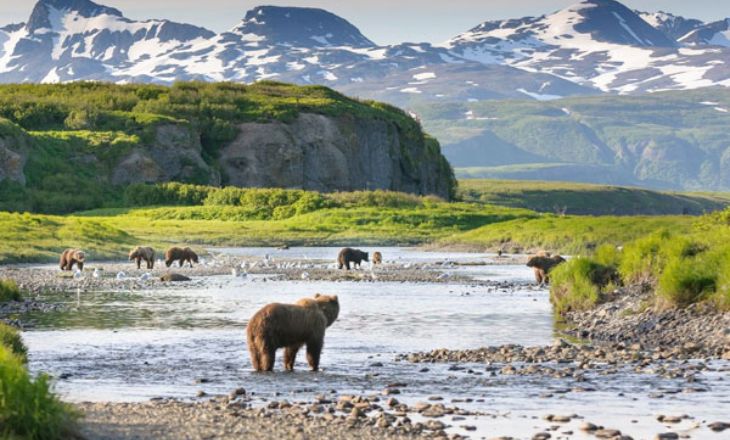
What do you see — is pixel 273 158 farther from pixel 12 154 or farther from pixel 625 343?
pixel 625 343

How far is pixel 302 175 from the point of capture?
120 metres

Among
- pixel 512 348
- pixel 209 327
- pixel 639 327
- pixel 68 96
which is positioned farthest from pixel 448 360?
pixel 68 96

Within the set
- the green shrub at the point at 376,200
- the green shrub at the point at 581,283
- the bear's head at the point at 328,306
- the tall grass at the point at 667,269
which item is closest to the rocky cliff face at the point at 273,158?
the green shrub at the point at 376,200

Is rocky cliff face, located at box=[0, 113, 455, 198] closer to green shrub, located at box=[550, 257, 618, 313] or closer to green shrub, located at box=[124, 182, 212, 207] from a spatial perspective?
green shrub, located at box=[124, 182, 212, 207]

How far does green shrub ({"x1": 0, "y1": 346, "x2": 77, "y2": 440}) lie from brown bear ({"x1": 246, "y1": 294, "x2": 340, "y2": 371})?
7193 millimetres

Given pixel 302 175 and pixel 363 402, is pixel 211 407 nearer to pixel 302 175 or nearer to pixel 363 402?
pixel 363 402

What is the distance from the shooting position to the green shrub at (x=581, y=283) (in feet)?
103

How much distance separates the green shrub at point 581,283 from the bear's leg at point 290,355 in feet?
36.1

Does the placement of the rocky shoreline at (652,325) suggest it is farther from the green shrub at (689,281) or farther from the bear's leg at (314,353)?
the bear's leg at (314,353)

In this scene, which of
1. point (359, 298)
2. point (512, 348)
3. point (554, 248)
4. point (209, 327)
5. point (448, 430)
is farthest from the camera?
point (554, 248)

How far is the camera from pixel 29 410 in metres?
13.4

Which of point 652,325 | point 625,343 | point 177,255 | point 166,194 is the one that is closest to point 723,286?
point 652,325

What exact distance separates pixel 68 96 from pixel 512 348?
350 ft

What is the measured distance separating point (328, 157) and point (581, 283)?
303 ft
